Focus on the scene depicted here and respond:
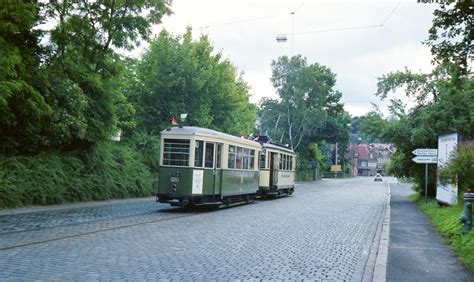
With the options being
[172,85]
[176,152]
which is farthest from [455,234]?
[172,85]

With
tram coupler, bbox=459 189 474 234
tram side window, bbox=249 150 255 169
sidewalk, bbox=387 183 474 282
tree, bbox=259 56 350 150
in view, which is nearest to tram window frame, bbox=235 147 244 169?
tram side window, bbox=249 150 255 169

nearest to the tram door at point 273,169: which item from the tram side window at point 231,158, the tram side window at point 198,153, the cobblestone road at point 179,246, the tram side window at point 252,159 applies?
the tram side window at point 252,159

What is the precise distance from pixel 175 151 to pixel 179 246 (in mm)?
8048

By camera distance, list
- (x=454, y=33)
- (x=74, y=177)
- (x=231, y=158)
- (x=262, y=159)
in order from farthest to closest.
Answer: (x=262, y=159), (x=231, y=158), (x=74, y=177), (x=454, y=33)

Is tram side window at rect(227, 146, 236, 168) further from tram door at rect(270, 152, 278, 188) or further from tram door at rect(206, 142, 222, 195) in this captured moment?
tram door at rect(270, 152, 278, 188)

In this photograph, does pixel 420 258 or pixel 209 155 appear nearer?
pixel 420 258

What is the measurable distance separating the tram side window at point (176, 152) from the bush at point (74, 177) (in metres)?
4.19

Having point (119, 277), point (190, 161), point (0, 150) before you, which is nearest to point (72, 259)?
point (119, 277)

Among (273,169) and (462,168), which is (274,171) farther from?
(462,168)

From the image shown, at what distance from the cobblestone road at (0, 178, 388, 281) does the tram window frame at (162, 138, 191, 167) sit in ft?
6.22

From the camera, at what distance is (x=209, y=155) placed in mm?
18641

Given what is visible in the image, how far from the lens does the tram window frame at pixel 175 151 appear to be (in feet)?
59.0

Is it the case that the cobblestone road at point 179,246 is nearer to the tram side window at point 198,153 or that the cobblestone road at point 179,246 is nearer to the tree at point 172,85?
the tram side window at point 198,153

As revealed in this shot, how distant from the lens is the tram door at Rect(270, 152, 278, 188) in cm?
2784
